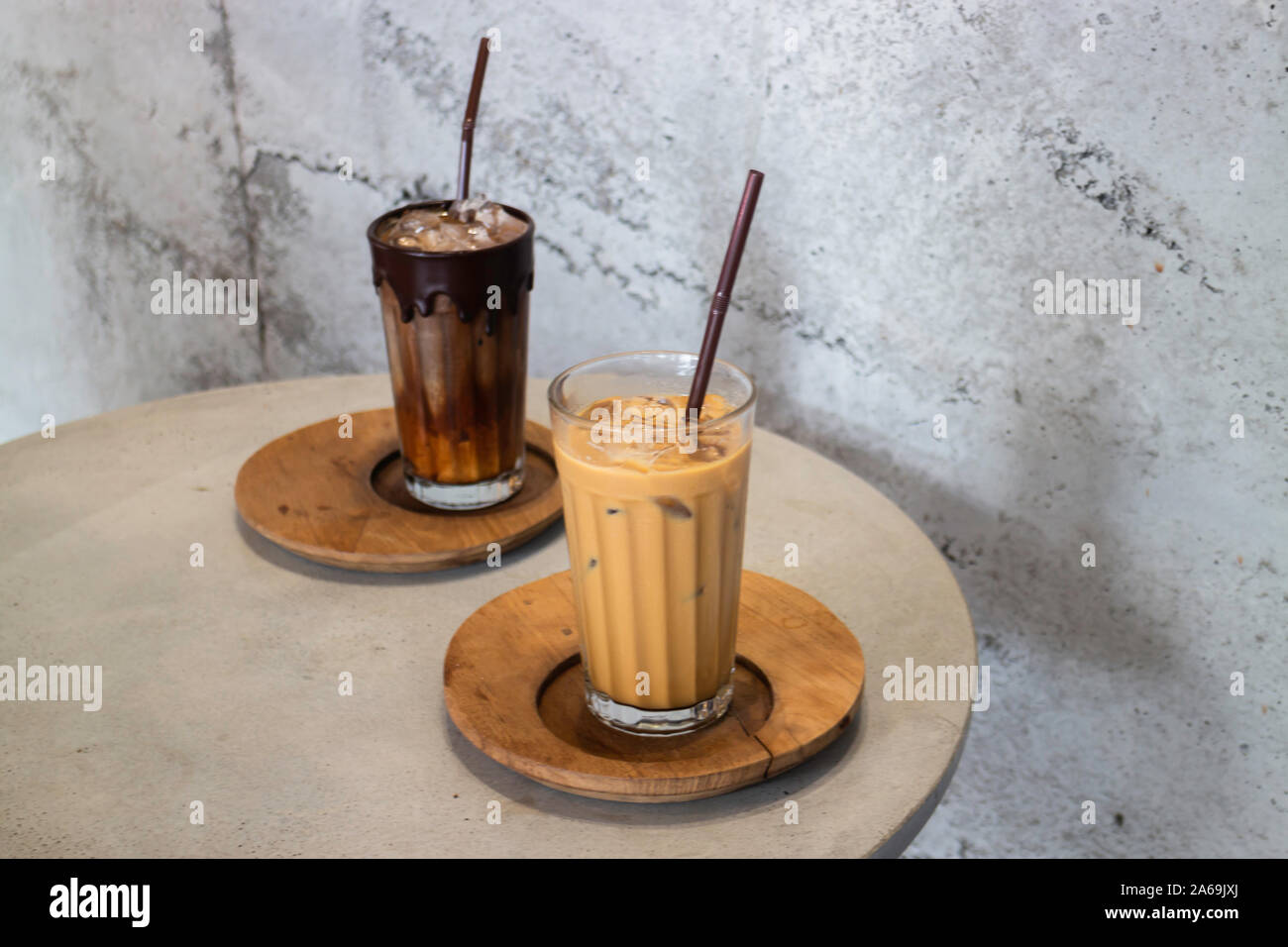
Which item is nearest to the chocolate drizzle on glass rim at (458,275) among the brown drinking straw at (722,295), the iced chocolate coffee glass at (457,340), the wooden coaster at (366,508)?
the iced chocolate coffee glass at (457,340)

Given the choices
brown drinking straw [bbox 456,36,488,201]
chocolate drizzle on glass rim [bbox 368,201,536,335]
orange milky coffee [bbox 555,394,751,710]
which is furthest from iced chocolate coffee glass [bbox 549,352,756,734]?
brown drinking straw [bbox 456,36,488,201]

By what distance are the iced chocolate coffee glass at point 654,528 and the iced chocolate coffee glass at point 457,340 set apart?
26 centimetres

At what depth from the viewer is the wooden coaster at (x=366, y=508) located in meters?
1.09

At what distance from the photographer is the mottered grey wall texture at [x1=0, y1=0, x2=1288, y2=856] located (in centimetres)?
126

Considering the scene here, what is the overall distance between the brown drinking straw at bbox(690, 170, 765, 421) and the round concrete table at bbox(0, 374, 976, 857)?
291 mm

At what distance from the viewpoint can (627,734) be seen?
0.86 meters

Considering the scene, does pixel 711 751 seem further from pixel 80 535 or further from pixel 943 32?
pixel 943 32

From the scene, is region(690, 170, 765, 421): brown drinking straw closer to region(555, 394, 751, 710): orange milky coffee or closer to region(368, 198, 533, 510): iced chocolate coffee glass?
region(555, 394, 751, 710): orange milky coffee

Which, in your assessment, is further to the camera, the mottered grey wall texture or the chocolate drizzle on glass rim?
the mottered grey wall texture

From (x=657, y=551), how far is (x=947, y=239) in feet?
2.62

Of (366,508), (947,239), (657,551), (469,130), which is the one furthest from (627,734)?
A: (947,239)

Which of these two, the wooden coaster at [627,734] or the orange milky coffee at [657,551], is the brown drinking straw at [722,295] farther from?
the wooden coaster at [627,734]

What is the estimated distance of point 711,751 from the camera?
0.81m
